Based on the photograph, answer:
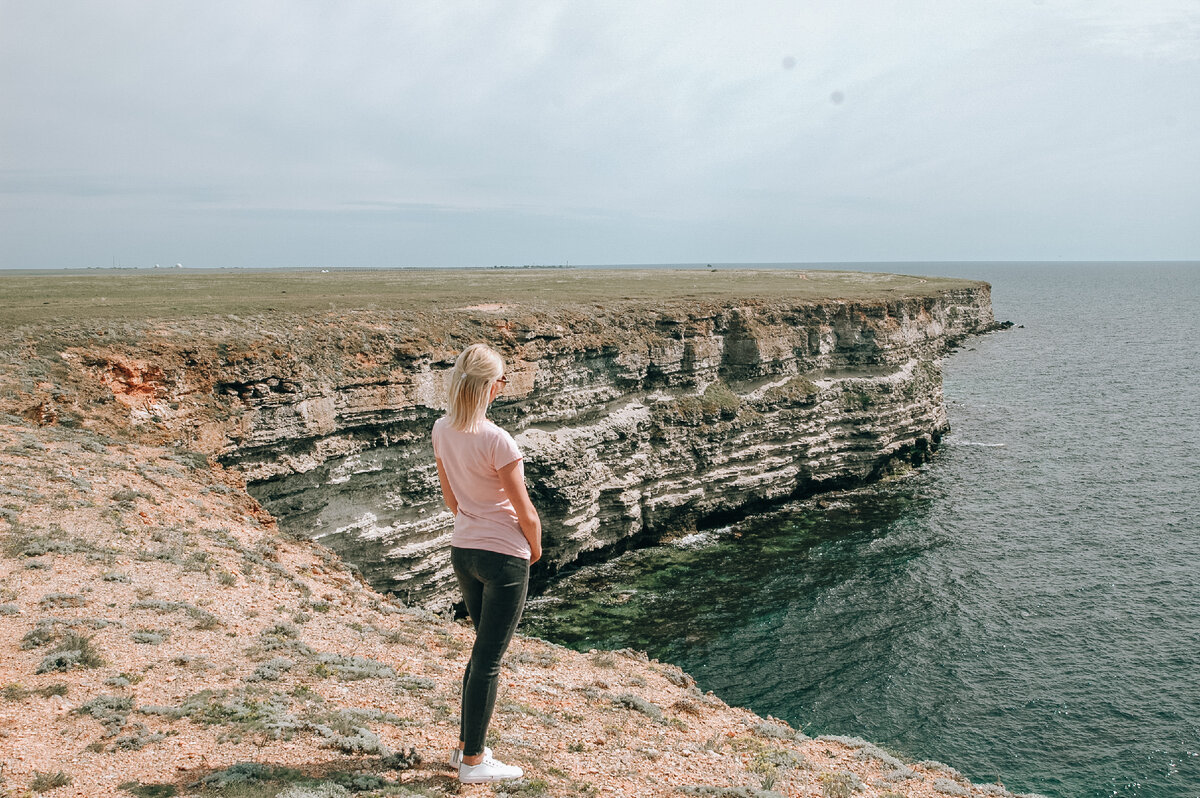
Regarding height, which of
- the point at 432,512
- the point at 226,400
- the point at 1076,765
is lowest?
the point at 1076,765

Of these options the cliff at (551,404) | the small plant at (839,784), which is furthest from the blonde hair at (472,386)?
the cliff at (551,404)

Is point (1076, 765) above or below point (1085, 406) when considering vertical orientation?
below

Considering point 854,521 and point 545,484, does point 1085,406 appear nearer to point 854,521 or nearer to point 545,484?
point 854,521

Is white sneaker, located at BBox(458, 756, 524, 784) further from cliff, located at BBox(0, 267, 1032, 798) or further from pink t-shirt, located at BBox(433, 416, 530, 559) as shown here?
pink t-shirt, located at BBox(433, 416, 530, 559)

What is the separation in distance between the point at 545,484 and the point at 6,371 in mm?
19703

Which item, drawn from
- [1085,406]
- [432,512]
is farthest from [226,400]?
[1085,406]

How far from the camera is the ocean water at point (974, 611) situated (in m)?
19.7

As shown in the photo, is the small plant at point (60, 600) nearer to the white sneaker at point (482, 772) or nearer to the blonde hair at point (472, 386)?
the white sneaker at point (482, 772)

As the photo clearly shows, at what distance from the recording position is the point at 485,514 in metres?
6.45

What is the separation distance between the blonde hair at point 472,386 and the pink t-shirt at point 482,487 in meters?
0.10

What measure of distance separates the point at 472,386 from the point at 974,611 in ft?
87.8

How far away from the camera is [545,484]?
32281 millimetres

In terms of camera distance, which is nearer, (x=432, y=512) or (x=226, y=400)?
(x=226, y=400)

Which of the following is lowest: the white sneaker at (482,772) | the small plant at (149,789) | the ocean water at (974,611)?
the ocean water at (974,611)
